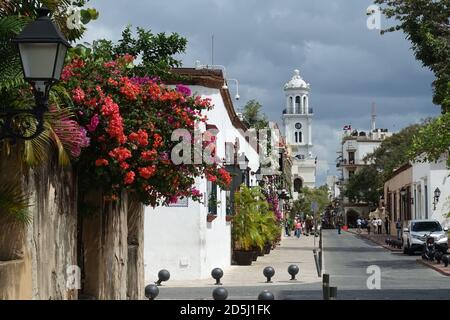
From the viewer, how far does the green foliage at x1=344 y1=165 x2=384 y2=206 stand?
341 feet

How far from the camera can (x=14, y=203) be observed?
32.7 ft

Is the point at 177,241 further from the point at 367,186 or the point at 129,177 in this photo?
the point at 367,186

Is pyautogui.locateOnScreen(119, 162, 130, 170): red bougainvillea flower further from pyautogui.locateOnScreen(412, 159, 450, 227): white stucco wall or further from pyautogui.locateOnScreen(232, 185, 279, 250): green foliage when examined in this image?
pyautogui.locateOnScreen(412, 159, 450, 227): white stucco wall

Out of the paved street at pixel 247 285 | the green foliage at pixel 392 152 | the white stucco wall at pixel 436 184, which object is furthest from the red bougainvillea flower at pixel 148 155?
the green foliage at pixel 392 152

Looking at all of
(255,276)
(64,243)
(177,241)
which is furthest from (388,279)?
(64,243)

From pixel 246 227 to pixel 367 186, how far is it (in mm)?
76545

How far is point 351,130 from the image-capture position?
16788 cm

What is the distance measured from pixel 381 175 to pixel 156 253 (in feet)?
255

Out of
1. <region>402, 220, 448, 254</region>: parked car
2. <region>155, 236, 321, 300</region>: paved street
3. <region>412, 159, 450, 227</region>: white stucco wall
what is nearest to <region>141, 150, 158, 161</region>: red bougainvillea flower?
<region>155, 236, 321, 300</region>: paved street

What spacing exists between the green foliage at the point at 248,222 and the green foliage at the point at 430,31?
7.51 metres

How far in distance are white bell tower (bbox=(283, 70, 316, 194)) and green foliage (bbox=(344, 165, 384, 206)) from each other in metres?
51.0

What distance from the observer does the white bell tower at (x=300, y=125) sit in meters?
164
